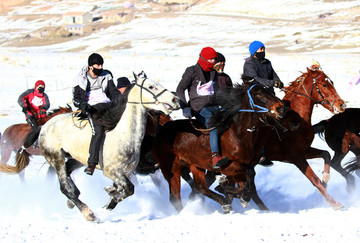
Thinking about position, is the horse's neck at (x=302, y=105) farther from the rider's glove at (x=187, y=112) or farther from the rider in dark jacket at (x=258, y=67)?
the rider's glove at (x=187, y=112)

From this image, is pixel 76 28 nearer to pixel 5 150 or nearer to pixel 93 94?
pixel 5 150

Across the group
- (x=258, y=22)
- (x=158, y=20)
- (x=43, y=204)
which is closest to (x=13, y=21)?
(x=158, y=20)

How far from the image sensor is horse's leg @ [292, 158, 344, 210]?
7.71 meters

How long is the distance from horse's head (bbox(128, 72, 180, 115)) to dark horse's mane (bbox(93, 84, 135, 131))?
15 cm

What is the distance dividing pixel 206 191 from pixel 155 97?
1827 millimetres

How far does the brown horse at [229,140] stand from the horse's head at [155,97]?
1.09 metres

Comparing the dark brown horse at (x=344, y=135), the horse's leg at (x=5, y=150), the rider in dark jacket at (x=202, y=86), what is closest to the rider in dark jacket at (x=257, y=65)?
the rider in dark jacket at (x=202, y=86)

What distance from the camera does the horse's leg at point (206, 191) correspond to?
7570mm

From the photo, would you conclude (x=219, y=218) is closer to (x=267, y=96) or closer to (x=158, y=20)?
(x=267, y=96)

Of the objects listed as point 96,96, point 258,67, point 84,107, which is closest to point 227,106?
point 258,67

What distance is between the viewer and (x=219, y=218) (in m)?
6.80

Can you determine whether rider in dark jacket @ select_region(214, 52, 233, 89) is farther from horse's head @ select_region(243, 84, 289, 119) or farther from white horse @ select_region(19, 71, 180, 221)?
white horse @ select_region(19, 71, 180, 221)

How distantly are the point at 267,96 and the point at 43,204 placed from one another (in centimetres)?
424

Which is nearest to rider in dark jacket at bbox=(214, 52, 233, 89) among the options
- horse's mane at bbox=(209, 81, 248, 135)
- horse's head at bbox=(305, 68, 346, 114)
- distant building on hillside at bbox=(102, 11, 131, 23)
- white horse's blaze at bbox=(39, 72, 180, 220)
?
horse's mane at bbox=(209, 81, 248, 135)
